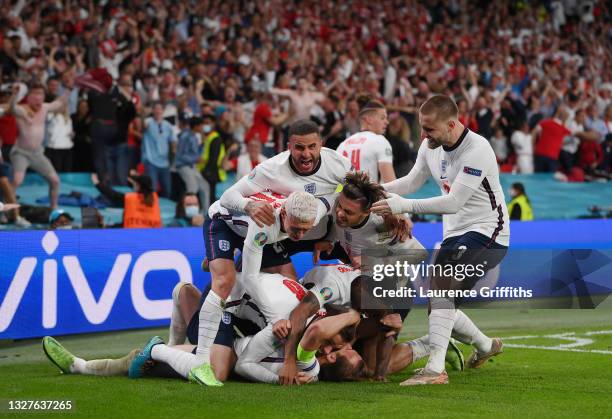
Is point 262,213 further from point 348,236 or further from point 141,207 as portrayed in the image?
point 141,207

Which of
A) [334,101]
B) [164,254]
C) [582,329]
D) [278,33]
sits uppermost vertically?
[278,33]

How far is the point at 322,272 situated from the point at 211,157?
9.20 m

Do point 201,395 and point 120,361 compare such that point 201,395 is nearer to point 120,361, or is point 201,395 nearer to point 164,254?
point 120,361

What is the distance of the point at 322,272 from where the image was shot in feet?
25.6

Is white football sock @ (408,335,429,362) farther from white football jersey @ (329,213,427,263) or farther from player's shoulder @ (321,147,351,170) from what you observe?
player's shoulder @ (321,147,351,170)

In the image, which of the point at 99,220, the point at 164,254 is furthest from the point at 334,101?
the point at 164,254

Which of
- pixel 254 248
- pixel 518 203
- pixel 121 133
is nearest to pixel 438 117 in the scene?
pixel 254 248

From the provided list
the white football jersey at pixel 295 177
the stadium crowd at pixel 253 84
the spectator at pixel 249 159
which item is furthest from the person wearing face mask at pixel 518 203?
the white football jersey at pixel 295 177

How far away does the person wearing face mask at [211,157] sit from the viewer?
16.8 metres

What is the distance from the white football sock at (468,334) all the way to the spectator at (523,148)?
13931 millimetres

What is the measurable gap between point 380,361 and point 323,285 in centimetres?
72

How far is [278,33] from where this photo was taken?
22109 mm

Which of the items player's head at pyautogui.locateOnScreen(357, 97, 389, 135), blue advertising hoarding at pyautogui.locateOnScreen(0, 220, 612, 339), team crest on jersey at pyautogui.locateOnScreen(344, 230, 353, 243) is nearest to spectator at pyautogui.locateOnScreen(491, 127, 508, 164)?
player's head at pyautogui.locateOnScreen(357, 97, 389, 135)

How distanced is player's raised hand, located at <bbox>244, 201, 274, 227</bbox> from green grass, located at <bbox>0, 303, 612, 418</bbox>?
1164mm
